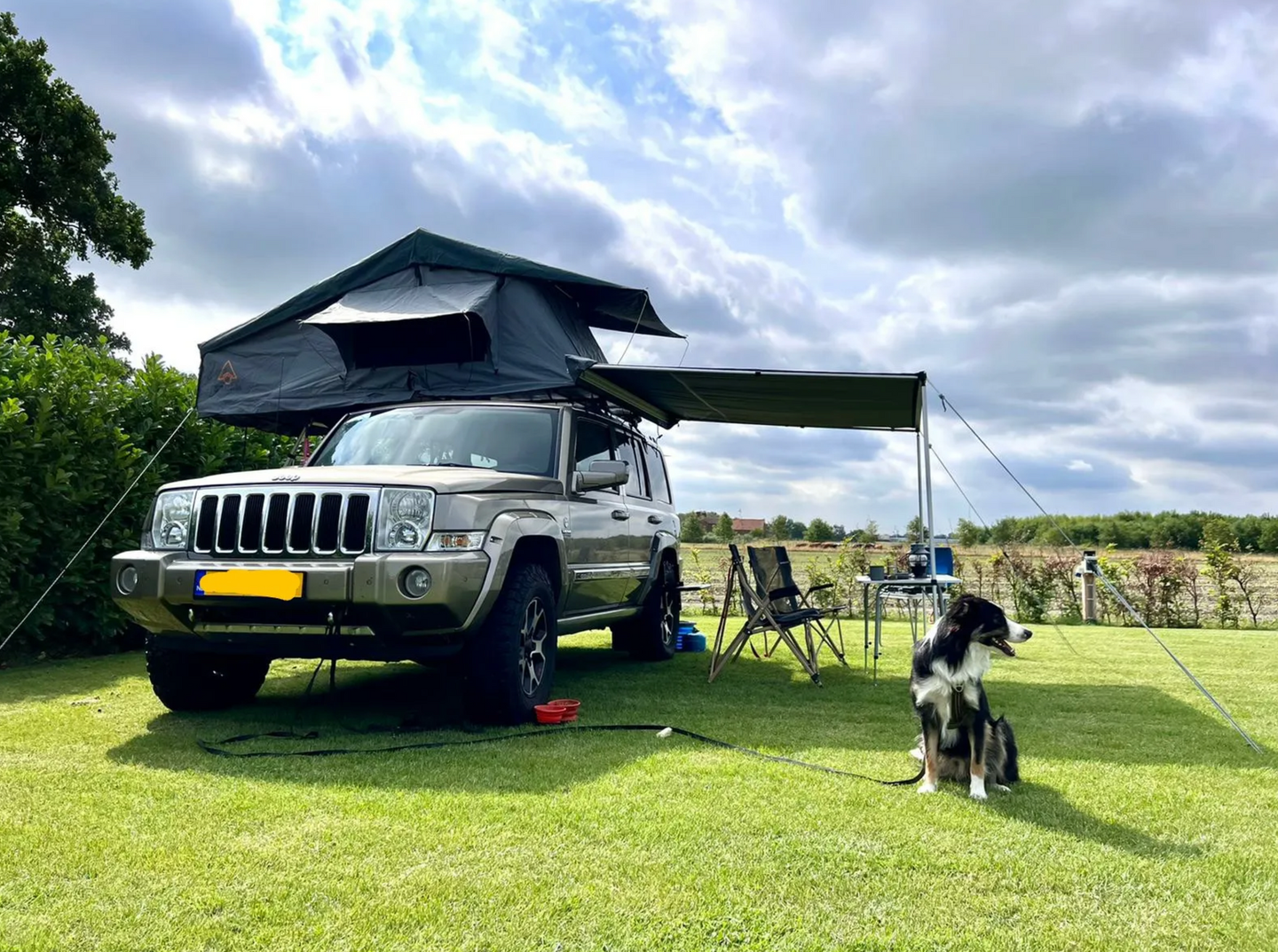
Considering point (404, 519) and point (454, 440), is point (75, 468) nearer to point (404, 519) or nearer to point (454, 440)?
point (454, 440)

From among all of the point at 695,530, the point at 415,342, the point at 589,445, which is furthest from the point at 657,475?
the point at 695,530

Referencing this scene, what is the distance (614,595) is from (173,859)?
4.07m

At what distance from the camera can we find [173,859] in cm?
286

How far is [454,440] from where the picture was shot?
228 inches

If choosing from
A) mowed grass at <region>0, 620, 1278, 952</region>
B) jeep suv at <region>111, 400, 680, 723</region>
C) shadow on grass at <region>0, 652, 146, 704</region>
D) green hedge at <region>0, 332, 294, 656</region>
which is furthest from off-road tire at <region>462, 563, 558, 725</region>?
green hedge at <region>0, 332, 294, 656</region>

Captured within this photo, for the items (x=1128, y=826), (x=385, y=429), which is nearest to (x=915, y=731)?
(x=1128, y=826)

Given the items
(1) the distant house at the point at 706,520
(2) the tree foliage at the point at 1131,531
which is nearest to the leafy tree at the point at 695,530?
(1) the distant house at the point at 706,520

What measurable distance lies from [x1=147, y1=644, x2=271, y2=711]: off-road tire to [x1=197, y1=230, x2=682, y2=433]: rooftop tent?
283cm

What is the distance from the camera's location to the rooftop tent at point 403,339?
7602 millimetres

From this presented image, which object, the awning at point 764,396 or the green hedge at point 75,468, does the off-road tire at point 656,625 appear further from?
the green hedge at point 75,468

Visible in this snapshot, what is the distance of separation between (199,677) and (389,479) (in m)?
1.80

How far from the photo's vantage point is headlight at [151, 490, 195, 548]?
483 cm

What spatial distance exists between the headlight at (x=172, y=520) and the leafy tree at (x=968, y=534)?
14.8 meters

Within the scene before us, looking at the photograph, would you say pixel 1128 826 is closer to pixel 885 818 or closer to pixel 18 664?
pixel 885 818
